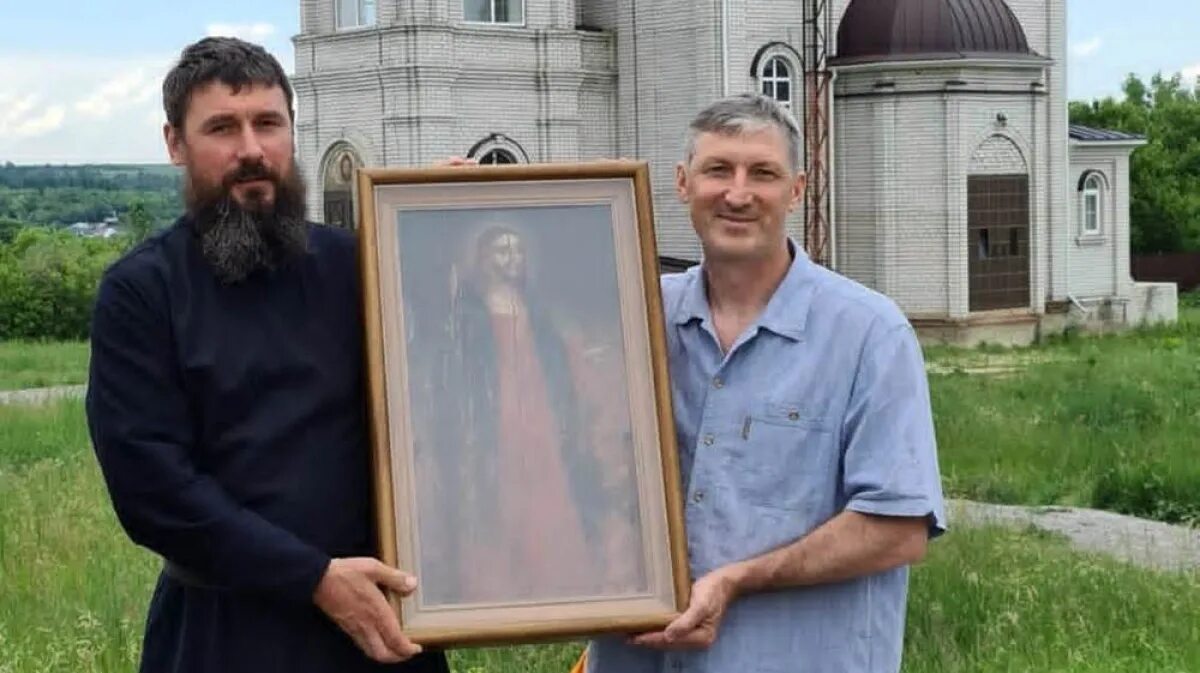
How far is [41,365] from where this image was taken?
27.4 m

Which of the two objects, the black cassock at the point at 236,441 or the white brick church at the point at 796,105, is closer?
the black cassock at the point at 236,441

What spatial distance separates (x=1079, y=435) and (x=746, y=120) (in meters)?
12.4

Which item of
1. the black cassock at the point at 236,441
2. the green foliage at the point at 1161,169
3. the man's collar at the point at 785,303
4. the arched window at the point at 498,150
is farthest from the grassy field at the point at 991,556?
the green foliage at the point at 1161,169

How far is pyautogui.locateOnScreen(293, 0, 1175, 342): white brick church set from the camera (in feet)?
93.4

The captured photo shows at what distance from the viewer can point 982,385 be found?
20.8m

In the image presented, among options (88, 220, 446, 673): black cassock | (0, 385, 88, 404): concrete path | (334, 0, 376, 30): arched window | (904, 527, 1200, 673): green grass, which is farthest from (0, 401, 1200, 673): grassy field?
(334, 0, 376, 30): arched window

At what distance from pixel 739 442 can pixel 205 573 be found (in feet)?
3.36

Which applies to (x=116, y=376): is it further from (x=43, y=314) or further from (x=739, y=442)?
(x=43, y=314)

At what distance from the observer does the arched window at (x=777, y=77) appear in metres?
29.5

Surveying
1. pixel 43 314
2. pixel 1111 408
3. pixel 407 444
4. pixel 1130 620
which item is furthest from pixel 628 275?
pixel 43 314

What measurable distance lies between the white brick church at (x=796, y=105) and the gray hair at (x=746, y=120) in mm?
24559

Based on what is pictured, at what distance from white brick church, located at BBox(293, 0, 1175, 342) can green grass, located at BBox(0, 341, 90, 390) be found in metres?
4.42

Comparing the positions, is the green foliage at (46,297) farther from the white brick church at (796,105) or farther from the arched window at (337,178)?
the arched window at (337,178)

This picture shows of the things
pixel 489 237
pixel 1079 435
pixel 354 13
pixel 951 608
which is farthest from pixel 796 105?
pixel 489 237
